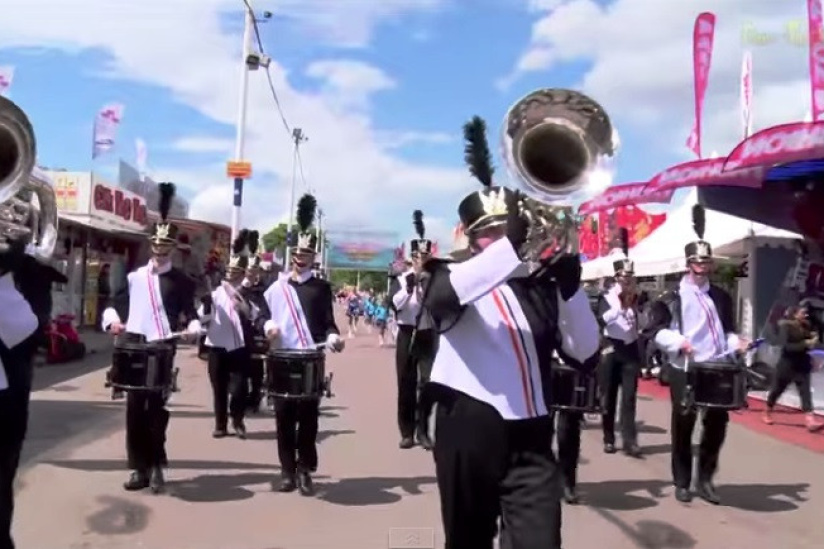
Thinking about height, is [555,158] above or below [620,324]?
above

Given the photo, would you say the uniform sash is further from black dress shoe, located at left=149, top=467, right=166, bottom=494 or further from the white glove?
black dress shoe, located at left=149, top=467, right=166, bottom=494

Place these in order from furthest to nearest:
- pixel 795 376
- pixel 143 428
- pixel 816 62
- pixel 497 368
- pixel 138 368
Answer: pixel 816 62 < pixel 795 376 < pixel 143 428 < pixel 138 368 < pixel 497 368

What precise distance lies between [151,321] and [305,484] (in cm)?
165

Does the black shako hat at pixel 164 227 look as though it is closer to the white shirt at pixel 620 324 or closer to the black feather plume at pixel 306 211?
the black feather plume at pixel 306 211

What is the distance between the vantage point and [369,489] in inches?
305

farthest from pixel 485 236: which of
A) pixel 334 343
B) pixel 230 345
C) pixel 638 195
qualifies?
pixel 638 195

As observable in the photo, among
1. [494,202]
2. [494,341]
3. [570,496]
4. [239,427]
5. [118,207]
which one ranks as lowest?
[570,496]

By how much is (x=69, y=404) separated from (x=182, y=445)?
10.8 ft

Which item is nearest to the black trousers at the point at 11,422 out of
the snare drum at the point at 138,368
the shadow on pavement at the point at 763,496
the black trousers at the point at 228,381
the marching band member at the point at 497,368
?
the marching band member at the point at 497,368

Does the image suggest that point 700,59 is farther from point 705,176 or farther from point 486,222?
point 486,222

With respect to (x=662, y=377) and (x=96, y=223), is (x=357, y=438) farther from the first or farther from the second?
(x=96, y=223)

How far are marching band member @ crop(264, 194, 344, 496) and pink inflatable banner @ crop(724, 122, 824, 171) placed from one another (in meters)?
6.77

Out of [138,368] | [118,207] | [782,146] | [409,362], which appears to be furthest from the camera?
[118,207]

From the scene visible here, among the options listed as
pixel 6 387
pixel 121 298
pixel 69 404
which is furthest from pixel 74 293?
pixel 6 387
